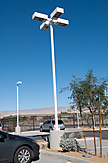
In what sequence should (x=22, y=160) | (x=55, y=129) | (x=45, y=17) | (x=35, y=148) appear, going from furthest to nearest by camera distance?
(x=45, y=17) < (x=55, y=129) < (x=35, y=148) < (x=22, y=160)

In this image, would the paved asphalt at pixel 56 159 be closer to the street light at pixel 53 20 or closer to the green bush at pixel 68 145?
the green bush at pixel 68 145

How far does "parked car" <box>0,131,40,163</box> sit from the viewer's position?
22.2 feet

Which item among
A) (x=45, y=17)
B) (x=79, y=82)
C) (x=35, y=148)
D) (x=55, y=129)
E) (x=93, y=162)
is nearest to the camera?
(x=93, y=162)

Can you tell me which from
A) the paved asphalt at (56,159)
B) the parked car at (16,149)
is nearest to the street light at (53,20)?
the paved asphalt at (56,159)

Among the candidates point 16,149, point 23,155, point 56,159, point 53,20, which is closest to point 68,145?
point 56,159

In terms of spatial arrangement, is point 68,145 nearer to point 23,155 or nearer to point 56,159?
point 56,159

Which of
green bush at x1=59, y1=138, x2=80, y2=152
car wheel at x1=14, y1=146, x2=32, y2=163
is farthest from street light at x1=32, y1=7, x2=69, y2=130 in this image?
car wheel at x1=14, y1=146, x2=32, y2=163

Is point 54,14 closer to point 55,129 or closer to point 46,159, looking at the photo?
point 55,129

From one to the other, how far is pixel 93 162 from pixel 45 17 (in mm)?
7756

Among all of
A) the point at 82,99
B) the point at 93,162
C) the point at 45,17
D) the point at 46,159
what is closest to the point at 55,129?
the point at 46,159

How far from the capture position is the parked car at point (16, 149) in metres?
6.77

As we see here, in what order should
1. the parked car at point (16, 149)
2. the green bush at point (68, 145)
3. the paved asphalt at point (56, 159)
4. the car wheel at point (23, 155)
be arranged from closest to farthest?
the parked car at point (16, 149), the car wheel at point (23, 155), the paved asphalt at point (56, 159), the green bush at point (68, 145)

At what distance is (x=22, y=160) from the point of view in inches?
277

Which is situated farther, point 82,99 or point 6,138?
point 82,99
